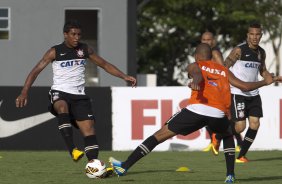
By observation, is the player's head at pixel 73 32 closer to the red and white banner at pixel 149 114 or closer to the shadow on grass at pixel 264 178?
the shadow on grass at pixel 264 178

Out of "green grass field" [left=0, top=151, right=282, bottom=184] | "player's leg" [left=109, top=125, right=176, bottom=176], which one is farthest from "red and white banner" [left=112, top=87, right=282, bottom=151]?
"player's leg" [left=109, top=125, right=176, bottom=176]

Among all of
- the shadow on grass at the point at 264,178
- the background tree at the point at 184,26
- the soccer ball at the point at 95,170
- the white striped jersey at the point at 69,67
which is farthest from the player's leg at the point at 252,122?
the background tree at the point at 184,26

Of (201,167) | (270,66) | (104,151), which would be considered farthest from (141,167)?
(270,66)

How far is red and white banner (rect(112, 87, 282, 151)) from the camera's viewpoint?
2178 cm

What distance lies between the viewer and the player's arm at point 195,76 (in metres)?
12.3

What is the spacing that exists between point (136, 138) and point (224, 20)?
29.9 metres

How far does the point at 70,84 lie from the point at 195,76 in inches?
92.9

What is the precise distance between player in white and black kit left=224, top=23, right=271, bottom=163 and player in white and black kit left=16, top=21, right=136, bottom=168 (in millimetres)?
3347

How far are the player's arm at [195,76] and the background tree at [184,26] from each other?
118 feet

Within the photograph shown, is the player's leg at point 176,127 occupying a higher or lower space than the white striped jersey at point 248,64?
Result: lower

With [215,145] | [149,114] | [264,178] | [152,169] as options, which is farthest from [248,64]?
[149,114]

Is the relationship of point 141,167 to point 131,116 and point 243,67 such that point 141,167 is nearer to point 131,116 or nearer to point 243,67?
point 243,67

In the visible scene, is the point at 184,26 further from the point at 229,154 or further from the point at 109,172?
the point at 229,154

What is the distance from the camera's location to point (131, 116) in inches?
858
